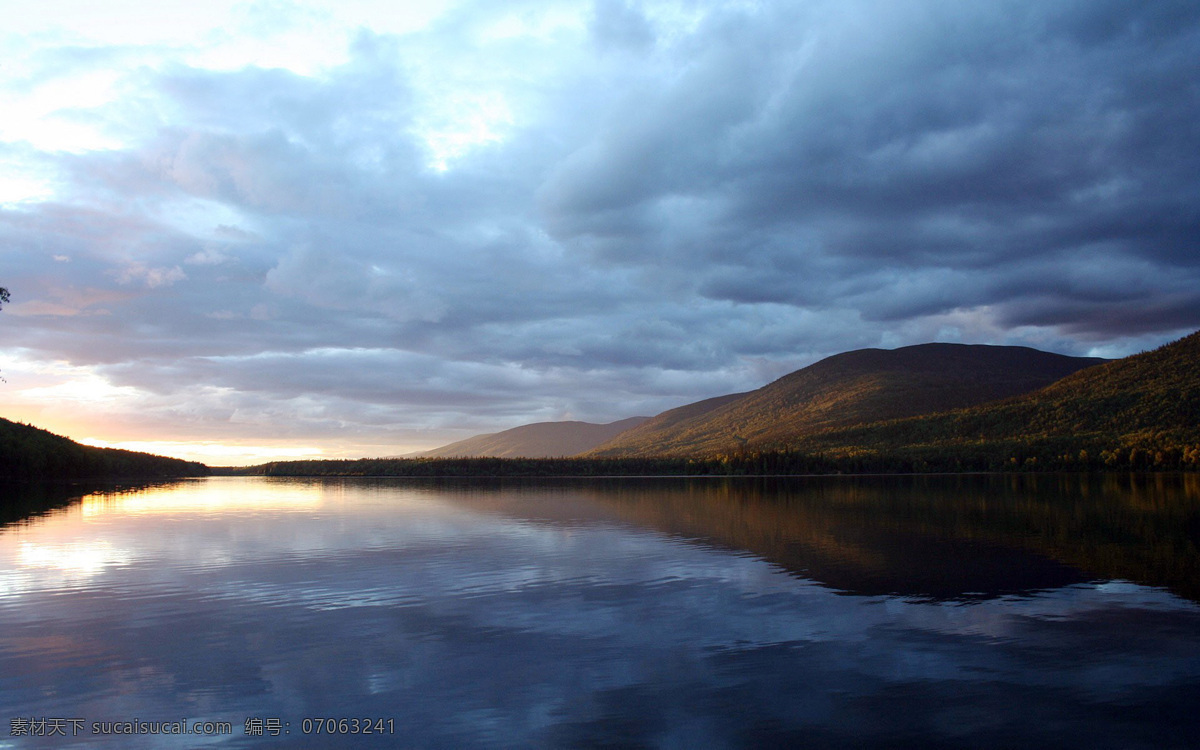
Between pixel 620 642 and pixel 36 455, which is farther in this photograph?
pixel 36 455

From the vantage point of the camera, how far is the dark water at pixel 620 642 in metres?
16.9

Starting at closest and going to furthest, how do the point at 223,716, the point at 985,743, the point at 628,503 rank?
the point at 985,743
the point at 223,716
the point at 628,503

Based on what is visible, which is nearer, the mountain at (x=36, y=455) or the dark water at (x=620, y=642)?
the dark water at (x=620, y=642)

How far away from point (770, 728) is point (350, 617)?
17.3m

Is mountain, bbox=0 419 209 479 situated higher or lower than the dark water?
higher

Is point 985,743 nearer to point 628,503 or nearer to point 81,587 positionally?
point 81,587

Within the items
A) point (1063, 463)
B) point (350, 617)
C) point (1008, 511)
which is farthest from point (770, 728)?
point (1063, 463)

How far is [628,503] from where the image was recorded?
309 ft

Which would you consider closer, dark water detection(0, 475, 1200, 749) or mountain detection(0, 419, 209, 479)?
dark water detection(0, 475, 1200, 749)

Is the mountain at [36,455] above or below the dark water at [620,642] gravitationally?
above

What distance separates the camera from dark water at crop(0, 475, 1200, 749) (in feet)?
55.5

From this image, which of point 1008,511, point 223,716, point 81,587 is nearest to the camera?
point 223,716

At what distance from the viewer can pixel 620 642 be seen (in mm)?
23750

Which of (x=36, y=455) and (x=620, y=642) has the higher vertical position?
(x=36, y=455)
